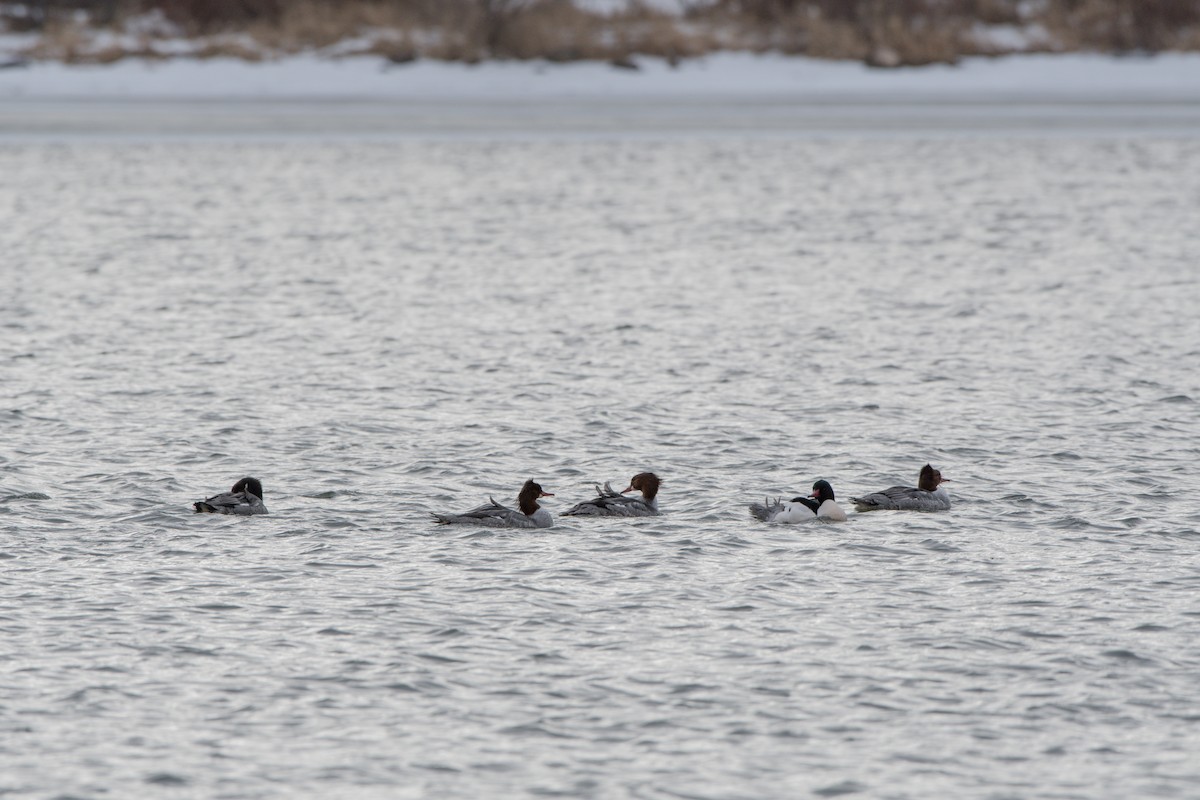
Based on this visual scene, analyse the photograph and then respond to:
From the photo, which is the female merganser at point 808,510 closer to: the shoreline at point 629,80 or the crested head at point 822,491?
the crested head at point 822,491

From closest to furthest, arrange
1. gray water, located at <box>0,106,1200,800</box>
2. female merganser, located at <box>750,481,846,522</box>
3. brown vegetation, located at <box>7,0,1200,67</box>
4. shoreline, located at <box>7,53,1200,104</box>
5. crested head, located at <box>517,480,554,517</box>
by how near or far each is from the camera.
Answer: gray water, located at <box>0,106,1200,800</box> < crested head, located at <box>517,480,554,517</box> < female merganser, located at <box>750,481,846,522</box> < shoreline, located at <box>7,53,1200,104</box> < brown vegetation, located at <box>7,0,1200,67</box>

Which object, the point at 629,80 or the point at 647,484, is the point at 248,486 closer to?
the point at 647,484

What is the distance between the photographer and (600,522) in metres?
13.1

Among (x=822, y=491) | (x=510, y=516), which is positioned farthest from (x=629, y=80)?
(x=510, y=516)

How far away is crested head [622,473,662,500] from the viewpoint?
13117 millimetres

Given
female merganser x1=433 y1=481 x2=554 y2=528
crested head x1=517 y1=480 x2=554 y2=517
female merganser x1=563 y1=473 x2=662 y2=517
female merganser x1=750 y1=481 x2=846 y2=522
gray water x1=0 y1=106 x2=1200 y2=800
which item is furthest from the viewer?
female merganser x1=563 y1=473 x2=662 y2=517

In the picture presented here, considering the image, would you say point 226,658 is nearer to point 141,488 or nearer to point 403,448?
point 141,488

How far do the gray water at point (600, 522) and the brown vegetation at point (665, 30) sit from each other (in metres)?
20.8

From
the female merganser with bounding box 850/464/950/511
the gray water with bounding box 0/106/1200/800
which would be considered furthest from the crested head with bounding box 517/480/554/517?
the female merganser with bounding box 850/464/950/511

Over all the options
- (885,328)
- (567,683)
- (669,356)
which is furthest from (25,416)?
(885,328)

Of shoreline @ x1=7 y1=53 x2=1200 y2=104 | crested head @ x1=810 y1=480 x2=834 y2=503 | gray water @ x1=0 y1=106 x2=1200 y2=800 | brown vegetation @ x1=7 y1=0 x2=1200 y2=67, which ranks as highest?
brown vegetation @ x1=7 y1=0 x2=1200 y2=67

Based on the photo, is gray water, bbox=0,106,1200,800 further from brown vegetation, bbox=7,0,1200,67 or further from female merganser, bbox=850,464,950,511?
brown vegetation, bbox=7,0,1200,67

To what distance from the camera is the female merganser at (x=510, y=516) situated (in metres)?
12.8

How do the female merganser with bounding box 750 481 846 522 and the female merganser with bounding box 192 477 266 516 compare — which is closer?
the female merganser with bounding box 750 481 846 522
